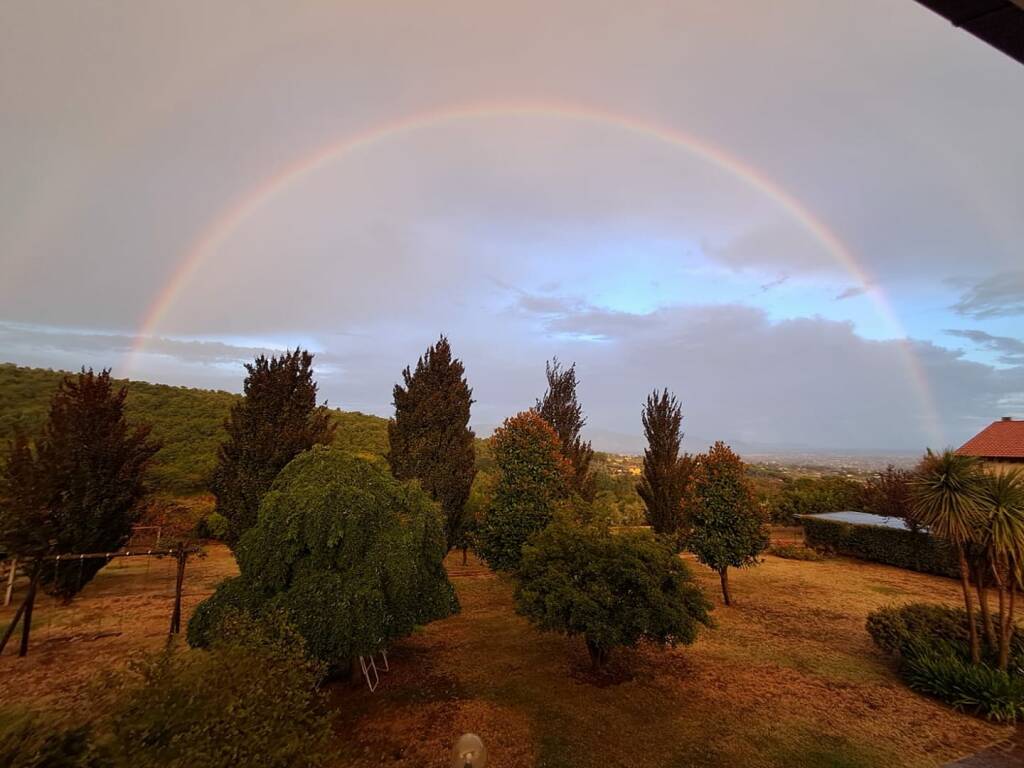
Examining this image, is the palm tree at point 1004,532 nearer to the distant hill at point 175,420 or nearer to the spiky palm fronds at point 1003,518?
the spiky palm fronds at point 1003,518

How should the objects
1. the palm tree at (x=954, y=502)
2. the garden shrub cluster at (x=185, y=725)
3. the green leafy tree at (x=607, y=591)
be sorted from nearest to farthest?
1. the garden shrub cluster at (x=185, y=725)
2. the green leafy tree at (x=607, y=591)
3. the palm tree at (x=954, y=502)

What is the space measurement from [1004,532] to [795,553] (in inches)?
634

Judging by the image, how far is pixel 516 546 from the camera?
14.4m

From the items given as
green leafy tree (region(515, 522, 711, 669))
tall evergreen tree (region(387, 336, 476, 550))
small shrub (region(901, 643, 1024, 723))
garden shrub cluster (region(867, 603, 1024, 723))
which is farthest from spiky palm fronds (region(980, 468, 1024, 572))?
tall evergreen tree (region(387, 336, 476, 550))

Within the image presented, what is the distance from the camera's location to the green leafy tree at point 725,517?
14156mm

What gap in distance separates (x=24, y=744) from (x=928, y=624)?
15300mm

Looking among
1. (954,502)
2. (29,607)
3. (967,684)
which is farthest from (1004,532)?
(29,607)

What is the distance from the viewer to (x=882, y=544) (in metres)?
21.5

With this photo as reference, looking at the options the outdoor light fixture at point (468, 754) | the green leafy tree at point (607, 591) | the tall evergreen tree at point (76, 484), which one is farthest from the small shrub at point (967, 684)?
the tall evergreen tree at point (76, 484)

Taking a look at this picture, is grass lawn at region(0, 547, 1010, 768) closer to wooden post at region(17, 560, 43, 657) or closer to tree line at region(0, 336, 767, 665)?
wooden post at region(17, 560, 43, 657)

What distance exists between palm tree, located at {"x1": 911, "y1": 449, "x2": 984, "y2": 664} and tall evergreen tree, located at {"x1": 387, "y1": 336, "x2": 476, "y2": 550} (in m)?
13.7

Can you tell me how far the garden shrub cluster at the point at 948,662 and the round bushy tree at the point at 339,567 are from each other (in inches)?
391

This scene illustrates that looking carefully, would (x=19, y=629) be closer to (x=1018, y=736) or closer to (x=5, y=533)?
(x=5, y=533)

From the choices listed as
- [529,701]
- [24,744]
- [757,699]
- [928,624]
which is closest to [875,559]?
[928,624]
